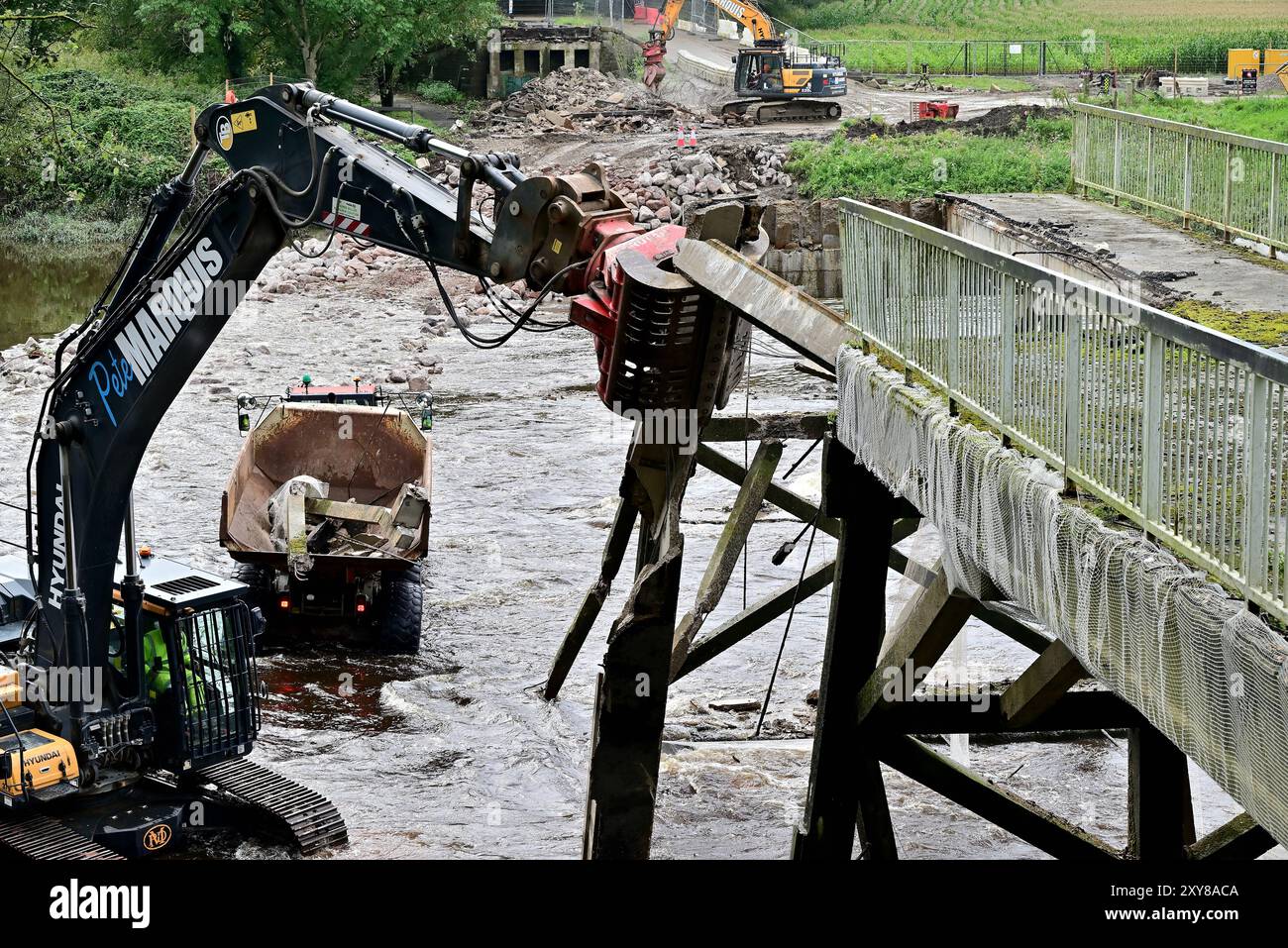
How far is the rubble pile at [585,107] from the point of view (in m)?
50.7

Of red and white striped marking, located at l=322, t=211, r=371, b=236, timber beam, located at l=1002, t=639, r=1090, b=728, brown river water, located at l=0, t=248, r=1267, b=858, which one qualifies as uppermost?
red and white striped marking, located at l=322, t=211, r=371, b=236

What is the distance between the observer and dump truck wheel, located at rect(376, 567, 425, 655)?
50.2 ft

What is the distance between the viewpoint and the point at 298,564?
1450 centimetres

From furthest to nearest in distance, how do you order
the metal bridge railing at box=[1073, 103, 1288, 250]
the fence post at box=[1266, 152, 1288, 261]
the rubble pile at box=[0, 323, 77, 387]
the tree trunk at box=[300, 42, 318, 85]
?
the tree trunk at box=[300, 42, 318, 85] < the rubble pile at box=[0, 323, 77, 387] < the metal bridge railing at box=[1073, 103, 1288, 250] < the fence post at box=[1266, 152, 1288, 261]

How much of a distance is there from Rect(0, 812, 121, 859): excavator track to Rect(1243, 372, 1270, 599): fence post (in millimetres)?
7127

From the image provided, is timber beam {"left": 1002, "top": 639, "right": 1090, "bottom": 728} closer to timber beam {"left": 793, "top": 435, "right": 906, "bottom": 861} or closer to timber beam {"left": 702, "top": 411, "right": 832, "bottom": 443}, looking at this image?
timber beam {"left": 793, "top": 435, "right": 906, "bottom": 861}

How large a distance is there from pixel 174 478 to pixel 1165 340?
62.4 ft

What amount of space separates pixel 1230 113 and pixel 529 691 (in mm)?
31870

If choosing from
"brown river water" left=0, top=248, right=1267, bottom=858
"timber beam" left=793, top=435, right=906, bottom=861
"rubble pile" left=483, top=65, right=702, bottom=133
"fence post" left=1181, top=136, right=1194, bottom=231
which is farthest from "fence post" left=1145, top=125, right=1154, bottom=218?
"rubble pile" left=483, top=65, right=702, bottom=133

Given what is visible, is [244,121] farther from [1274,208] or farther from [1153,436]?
[1274,208]

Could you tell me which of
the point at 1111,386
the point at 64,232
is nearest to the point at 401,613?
the point at 1111,386

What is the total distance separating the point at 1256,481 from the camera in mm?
5094

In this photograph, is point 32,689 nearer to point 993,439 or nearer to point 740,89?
point 993,439
